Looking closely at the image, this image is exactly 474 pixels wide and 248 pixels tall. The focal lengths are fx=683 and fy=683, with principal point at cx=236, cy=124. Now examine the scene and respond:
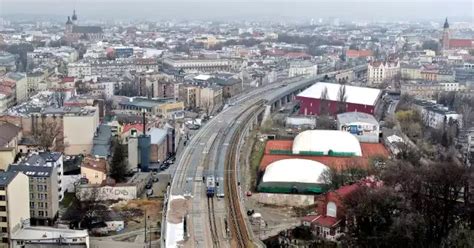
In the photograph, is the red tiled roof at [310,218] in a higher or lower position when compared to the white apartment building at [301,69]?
lower

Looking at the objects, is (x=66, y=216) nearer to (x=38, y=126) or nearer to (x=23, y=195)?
(x=23, y=195)

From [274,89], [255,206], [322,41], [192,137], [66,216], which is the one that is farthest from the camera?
[322,41]

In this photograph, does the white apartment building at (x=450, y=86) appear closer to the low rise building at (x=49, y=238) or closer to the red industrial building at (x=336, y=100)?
the red industrial building at (x=336, y=100)

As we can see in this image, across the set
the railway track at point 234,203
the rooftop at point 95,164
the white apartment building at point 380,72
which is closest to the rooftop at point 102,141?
the rooftop at point 95,164

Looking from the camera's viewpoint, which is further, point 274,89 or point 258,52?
point 258,52

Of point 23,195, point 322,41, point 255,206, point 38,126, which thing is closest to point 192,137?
point 38,126

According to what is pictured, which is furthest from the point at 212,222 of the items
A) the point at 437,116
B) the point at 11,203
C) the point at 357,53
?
the point at 357,53

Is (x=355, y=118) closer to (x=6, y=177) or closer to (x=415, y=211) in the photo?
(x=415, y=211)
